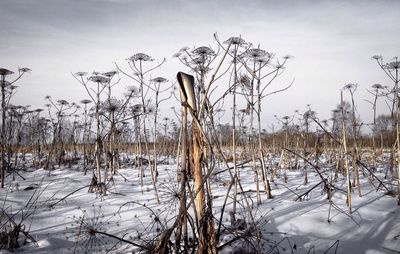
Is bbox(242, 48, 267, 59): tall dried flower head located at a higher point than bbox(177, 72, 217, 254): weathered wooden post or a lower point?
higher

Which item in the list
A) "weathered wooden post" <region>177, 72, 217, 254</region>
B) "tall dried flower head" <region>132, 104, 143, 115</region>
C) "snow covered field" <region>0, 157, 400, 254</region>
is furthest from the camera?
"tall dried flower head" <region>132, 104, 143, 115</region>

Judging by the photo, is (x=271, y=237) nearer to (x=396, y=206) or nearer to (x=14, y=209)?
(x=396, y=206)

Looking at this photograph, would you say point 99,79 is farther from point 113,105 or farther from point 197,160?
point 197,160

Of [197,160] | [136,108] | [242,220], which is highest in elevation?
[136,108]

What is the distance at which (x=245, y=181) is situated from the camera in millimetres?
7844

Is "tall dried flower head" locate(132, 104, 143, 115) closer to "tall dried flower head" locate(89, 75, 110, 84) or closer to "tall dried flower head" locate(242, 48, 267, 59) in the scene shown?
"tall dried flower head" locate(89, 75, 110, 84)

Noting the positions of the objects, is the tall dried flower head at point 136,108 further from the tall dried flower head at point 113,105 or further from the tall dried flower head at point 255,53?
the tall dried flower head at point 255,53

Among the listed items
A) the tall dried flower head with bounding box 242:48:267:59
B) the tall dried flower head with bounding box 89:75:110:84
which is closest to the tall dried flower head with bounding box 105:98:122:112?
the tall dried flower head with bounding box 89:75:110:84

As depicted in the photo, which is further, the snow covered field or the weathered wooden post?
the snow covered field

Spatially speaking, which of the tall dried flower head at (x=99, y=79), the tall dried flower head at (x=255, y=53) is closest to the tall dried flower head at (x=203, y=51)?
the tall dried flower head at (x=255, y=53)

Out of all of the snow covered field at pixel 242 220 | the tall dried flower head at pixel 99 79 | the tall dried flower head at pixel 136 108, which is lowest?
the snow covered field at pixel 242 220

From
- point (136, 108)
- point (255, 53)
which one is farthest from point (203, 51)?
point (136, 108)

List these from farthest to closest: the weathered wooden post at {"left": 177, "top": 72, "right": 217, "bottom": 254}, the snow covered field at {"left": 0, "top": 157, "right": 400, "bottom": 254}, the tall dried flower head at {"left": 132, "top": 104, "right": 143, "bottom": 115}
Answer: the tall dried flower head at {"left": 132, "top": 104, "right": 143, "bottom": 115} → the snow covered field at {"left": 0, "top": 157, "right": 400, "bottom": 254} → the weathered wooden post at {"left": 177, "top": 72, "right": 217, "bottom": 254}

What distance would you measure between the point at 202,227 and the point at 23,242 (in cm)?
303
